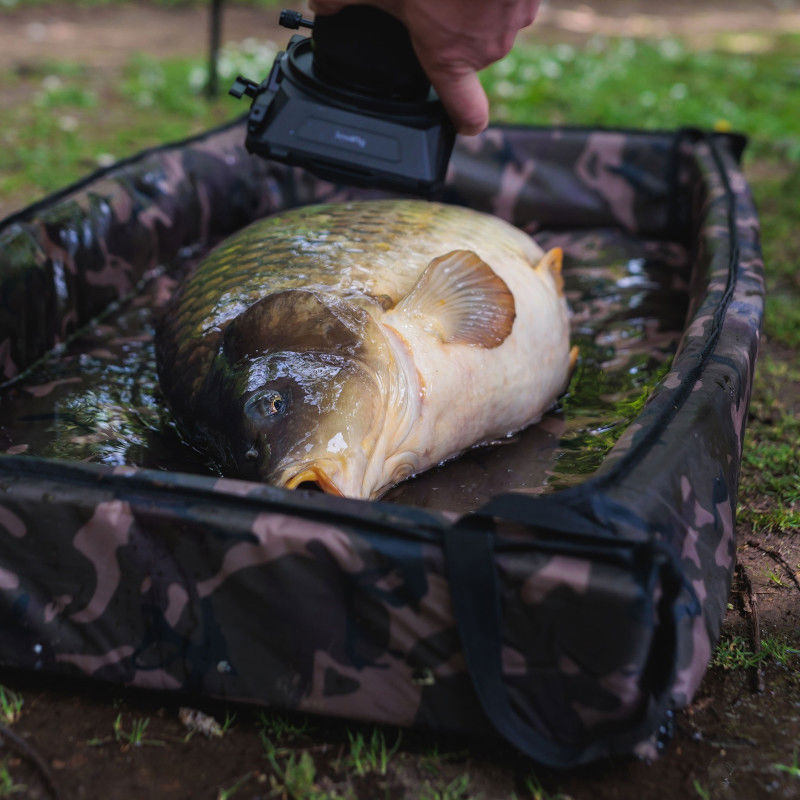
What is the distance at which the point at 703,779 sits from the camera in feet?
6.30

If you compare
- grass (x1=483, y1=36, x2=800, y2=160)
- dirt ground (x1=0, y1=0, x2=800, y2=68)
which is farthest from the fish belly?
dirt ground (x1=0, y1=0, x2=800, y2=68)

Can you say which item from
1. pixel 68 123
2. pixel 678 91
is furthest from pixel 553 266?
pixel 678 91

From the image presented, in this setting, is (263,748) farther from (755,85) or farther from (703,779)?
(755,85)

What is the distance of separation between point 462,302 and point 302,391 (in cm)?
62

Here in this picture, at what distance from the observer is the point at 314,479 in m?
2.22

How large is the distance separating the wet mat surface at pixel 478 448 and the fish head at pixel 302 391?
0.37 m

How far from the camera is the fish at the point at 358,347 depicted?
7.66 feet

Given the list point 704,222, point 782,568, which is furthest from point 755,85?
point 782,568

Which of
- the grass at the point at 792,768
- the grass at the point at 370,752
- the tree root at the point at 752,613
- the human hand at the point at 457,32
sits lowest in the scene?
the grass at the point at 370,752

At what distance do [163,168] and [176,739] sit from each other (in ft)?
8.97

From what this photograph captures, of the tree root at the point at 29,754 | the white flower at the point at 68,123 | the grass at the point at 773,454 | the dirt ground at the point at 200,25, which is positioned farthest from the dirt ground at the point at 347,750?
the dirt ground at the point at 200,25

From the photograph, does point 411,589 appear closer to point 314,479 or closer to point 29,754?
point 314,479

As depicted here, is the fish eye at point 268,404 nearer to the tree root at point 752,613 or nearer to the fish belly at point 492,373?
the fish belly at point 492,373

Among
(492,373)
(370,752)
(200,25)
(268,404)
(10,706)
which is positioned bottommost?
(200,25)
